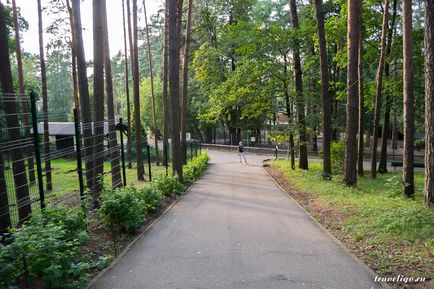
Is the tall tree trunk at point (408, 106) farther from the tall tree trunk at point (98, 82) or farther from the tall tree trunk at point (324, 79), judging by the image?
the tall tree trunk at point (98, 82)

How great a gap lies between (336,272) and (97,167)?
7.40m

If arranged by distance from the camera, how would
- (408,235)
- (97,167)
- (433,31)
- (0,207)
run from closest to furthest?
(0,207)
(408,235)
(433,31)
(97,167)

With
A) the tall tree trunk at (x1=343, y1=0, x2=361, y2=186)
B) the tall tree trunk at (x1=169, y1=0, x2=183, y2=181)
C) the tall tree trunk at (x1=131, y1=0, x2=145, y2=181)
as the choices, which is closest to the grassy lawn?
the tall tree trunk at (x1=343, y1=0, x2=361, y2=186)

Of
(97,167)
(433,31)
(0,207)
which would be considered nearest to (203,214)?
(97,167)

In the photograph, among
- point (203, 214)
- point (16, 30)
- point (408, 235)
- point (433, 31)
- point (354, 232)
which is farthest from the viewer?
point (16, 30)

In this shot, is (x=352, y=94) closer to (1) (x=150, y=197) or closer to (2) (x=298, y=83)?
(2) (x=298, y=83)

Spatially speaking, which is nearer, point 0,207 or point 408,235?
point 0,207

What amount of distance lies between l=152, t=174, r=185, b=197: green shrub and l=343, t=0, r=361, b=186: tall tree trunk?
21.0 ft

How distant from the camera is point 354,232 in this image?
293 inches

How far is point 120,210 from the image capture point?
6.95 metres

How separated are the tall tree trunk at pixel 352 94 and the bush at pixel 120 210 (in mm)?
9204

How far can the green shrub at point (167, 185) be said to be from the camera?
11.7m

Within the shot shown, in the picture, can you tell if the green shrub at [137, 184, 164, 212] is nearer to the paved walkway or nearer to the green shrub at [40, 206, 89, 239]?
the paved walkway

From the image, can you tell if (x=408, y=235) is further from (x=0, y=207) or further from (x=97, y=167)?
(x=97, y=167)
